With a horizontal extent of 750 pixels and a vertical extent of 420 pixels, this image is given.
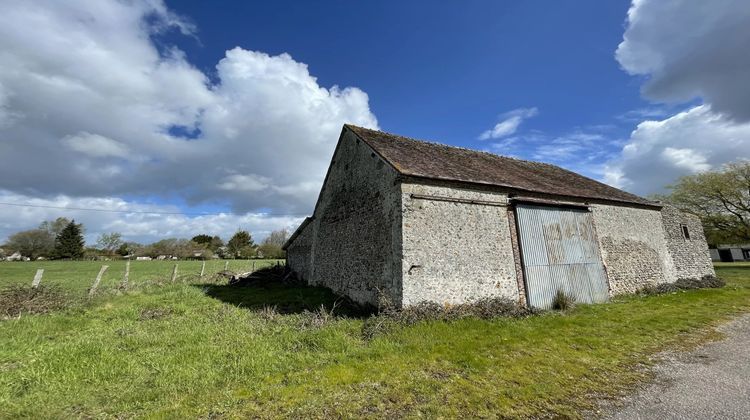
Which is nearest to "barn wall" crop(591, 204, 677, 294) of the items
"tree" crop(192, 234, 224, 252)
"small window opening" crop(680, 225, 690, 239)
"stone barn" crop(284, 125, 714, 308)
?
"stone barn" crop(284, 125, 714, 308)

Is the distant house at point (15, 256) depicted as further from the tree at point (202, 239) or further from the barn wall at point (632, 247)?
the barn wall at point (632, 247)

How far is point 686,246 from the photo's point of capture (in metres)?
17.8

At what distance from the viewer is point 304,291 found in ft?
48.3

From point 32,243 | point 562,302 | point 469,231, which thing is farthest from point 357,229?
point 32,243

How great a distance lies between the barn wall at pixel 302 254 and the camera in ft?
57.9

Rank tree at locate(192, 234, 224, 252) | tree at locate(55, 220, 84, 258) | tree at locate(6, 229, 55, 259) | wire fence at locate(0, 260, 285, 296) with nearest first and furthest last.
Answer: wire fence at locate(0, 260, 285, 296) → tree at locate(55, 220, 84, 258) → tree at locate(6, 229, 55, 259) → tree at locate(192, 234, 224, 252)

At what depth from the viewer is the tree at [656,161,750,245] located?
28.8 metres

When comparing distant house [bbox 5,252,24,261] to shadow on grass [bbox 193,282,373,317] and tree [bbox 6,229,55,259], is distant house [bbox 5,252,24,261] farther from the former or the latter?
shadow on grass [bbox 193,282,373,317]

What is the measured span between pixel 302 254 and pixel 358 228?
7.71 m

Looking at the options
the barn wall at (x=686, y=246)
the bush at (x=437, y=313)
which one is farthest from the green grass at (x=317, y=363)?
the barn wall at (x=686, y=246)

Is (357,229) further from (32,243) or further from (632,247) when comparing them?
(32,243)

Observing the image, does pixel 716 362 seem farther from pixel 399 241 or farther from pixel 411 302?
pixel 399 241

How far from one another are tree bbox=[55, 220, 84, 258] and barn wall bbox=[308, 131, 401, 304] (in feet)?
219

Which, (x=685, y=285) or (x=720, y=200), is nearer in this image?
(x=685, y=285)
